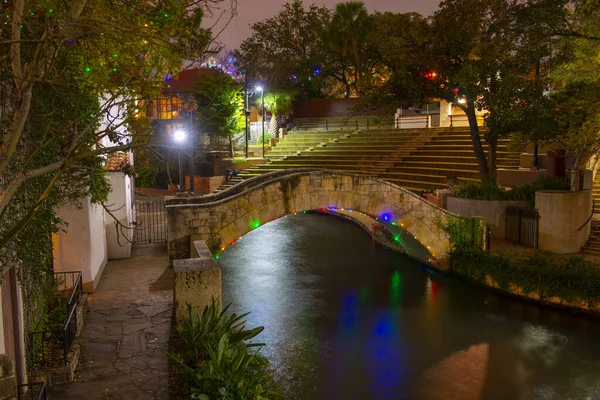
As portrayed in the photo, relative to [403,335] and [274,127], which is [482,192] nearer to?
[403,335]

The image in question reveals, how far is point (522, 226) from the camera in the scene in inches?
671

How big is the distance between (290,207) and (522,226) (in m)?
7.58

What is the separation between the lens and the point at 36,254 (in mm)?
8125

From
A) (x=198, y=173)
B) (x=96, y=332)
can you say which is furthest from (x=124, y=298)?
(x=198, y=173)

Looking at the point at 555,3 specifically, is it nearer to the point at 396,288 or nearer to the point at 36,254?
the point at 396,288

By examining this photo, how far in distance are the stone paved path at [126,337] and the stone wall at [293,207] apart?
121 cm

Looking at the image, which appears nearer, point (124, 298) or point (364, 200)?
point (124, 298)

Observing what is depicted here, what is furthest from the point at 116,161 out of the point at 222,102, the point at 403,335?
the point at 222,102

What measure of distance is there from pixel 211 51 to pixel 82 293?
5.73 m

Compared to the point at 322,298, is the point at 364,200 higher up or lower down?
higher up

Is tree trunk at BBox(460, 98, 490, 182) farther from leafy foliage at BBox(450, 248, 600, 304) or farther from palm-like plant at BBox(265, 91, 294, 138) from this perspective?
palm-like plant at BBox(265, 91, 294, 138)

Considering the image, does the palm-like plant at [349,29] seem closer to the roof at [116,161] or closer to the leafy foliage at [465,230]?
the leafy foliage at [465,230]

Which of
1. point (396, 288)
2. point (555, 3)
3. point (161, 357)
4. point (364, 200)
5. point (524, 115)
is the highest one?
point (555, 3)

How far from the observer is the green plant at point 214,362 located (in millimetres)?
6578
